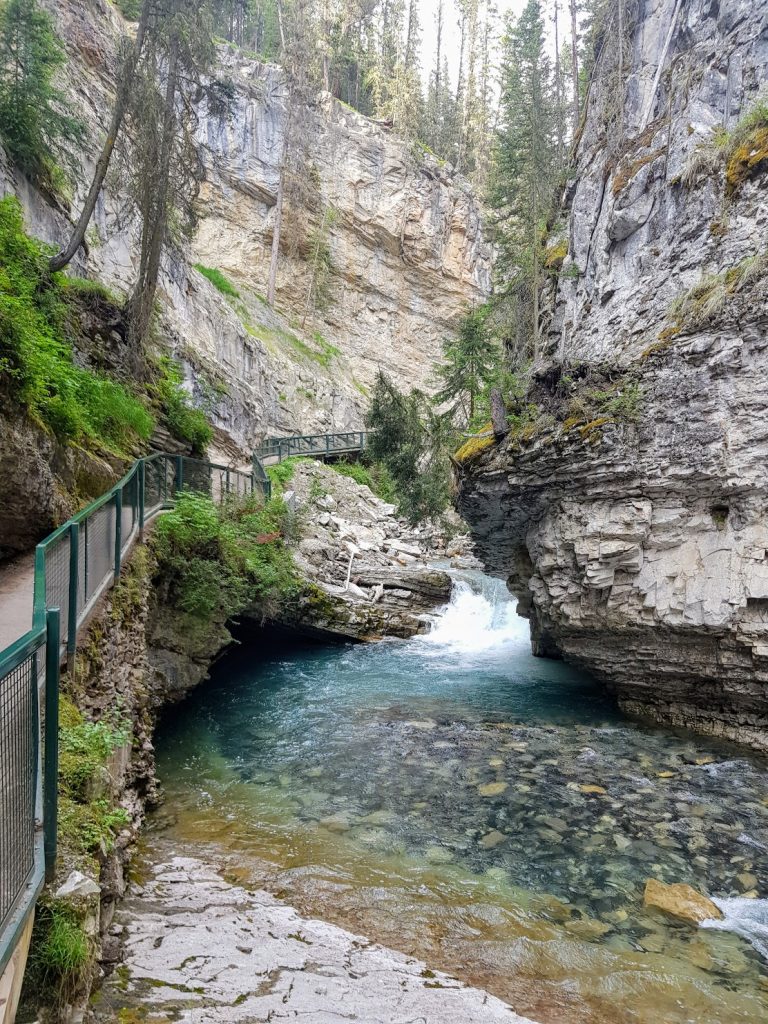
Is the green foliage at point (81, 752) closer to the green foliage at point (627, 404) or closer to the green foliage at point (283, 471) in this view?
the green foliage at point (627, 404)

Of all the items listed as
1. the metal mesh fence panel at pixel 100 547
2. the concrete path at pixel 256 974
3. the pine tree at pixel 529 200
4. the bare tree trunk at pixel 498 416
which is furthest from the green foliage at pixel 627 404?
the concrete path at pixel 256 974

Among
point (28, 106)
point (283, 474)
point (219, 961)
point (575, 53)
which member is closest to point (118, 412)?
point (28, 106)

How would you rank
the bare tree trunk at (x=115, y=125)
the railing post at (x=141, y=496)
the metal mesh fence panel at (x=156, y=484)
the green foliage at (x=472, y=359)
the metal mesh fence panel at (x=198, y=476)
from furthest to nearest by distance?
the green foliage at (x=472, y=359) < the metal mesh fence panel at (x=198, y=476) < the bare tree trunk at (x=115, y=125) < the metal mesh fence panel at (x=156, y=484) < the railing post at (x=141, y=496)

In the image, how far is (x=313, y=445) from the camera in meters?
30.5

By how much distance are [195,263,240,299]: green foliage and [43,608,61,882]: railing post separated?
31027mm

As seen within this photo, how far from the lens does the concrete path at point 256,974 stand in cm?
388

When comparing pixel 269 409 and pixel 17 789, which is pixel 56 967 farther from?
pixel 269 409

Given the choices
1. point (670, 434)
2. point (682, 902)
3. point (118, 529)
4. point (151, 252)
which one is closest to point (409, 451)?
A: point (151, 252)

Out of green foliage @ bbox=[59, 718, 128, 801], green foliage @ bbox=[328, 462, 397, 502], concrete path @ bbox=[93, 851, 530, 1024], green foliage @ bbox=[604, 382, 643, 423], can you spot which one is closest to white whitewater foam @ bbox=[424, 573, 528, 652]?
green foliage @ bbox=[604, 382, 643, 423]

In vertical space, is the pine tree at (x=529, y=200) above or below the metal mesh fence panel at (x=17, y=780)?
above

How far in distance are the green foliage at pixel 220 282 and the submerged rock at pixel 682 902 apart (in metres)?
31.8

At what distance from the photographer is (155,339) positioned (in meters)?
19.1

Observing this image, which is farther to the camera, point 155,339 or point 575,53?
point 575,53

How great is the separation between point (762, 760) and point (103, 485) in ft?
37.4
